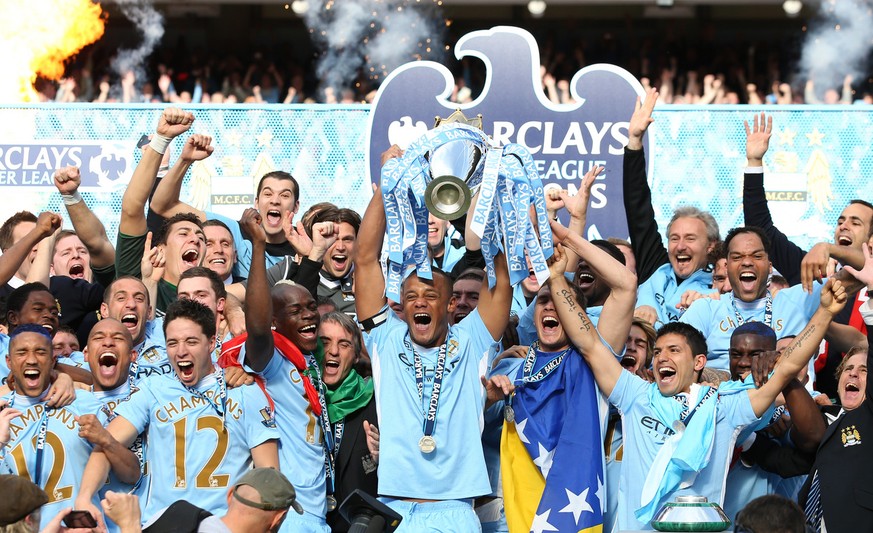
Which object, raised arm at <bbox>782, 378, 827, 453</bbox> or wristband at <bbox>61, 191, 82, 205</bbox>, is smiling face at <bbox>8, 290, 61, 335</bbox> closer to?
wristband at <bbox>61, 191, 82, 205</bbox>

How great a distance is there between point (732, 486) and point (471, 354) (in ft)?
4.61

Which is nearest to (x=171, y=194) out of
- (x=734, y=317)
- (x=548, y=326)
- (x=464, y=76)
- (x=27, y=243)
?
(x=27, y=243)

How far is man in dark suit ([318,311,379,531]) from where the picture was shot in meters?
6.19

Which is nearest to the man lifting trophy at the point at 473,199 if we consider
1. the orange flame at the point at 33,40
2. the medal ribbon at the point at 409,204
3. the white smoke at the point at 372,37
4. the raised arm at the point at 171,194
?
the medal ribbon at the point at 409,204

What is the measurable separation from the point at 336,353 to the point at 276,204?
179cm

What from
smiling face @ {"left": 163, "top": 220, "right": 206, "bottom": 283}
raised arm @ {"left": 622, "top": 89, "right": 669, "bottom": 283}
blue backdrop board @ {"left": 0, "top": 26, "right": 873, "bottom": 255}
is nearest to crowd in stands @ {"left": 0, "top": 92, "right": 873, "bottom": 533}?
smiling face @ {"left": 163, "top": 220, "right": 206, "bottom": 283}

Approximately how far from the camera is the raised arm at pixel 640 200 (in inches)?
304

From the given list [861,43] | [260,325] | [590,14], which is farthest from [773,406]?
[590,14]

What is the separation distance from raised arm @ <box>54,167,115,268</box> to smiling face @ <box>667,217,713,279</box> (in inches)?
129

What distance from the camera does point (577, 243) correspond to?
20.2ft

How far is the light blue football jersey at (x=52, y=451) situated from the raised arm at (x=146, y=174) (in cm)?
162

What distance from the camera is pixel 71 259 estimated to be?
25.8ft

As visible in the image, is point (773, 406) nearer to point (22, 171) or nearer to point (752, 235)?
point (752, 235)

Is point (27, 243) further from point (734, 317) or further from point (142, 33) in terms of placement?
point (142, 33)
